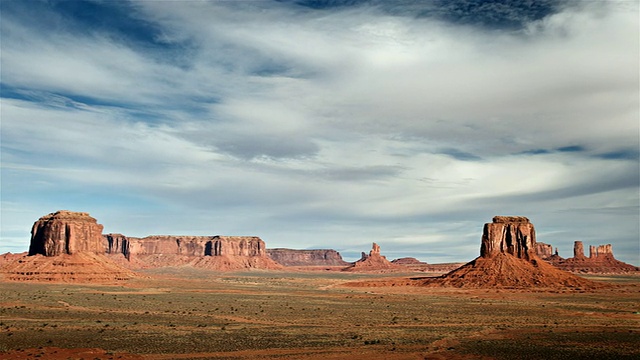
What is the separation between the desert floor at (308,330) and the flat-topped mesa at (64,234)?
2571 inches

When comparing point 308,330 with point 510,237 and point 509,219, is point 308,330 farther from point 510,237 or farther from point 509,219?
point 509,219

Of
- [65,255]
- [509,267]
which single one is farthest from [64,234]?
[509,267]

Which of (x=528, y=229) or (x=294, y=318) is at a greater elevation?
(x=528, y=229)

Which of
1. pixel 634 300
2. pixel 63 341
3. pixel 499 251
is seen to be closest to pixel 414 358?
pixel 63 341

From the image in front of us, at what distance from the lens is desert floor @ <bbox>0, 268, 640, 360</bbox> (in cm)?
3266

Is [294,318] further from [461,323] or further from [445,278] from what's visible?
[445,278]

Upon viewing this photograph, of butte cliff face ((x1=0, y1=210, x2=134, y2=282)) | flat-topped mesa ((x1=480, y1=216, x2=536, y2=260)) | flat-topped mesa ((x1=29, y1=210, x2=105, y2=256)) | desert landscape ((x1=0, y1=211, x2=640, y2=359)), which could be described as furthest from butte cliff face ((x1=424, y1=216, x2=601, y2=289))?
flat-topped mesa ((x1=29, y1=210, x2=105, y2=256))

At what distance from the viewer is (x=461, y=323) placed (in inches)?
1922

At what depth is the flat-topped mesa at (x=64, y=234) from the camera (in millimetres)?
129250

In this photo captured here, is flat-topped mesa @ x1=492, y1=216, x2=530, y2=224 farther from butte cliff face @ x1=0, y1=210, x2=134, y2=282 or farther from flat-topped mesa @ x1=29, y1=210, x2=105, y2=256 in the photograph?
flat-topped mesa @ x1=29, y1=210, x2=105, y2=256

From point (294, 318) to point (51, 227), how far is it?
102 meters

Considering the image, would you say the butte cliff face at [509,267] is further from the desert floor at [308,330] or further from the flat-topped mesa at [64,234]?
the flat-topped mesa at [64,234]

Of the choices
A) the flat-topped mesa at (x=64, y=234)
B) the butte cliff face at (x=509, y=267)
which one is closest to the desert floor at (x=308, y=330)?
the butte cliff face at (x=509, y=267)

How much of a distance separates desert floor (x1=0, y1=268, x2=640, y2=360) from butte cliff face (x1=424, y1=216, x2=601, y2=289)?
3999cm
